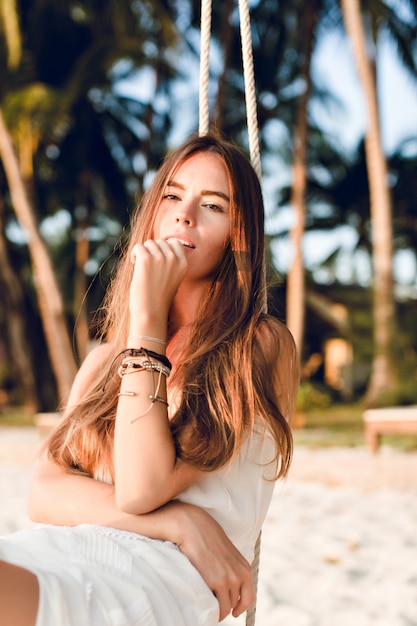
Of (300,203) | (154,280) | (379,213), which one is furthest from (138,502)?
(300,203)

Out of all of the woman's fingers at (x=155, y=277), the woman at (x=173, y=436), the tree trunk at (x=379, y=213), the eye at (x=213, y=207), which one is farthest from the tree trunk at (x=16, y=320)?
the woman's fingers at (x=155, y=277)

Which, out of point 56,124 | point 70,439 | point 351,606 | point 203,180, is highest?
point 56,124

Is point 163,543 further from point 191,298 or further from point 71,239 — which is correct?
point 71,239

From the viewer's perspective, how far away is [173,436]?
4.91 ft

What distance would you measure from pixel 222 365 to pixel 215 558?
14.8 inches

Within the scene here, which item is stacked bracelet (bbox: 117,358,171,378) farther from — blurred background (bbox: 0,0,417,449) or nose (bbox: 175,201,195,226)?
blurred background (bbox: 0,0,417,449)

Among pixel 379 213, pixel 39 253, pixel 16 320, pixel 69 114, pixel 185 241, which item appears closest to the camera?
pixel 185 241

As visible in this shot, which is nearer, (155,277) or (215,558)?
(215,558)

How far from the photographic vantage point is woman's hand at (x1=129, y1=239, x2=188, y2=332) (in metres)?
1.53

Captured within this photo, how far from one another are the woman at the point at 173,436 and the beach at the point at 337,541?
327mm

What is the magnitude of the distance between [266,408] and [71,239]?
23016 millimetres

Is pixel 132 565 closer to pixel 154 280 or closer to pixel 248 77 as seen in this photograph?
pixel 154 280

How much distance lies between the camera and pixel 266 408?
1560mm

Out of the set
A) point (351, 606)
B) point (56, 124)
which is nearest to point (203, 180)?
point (351, 606)
